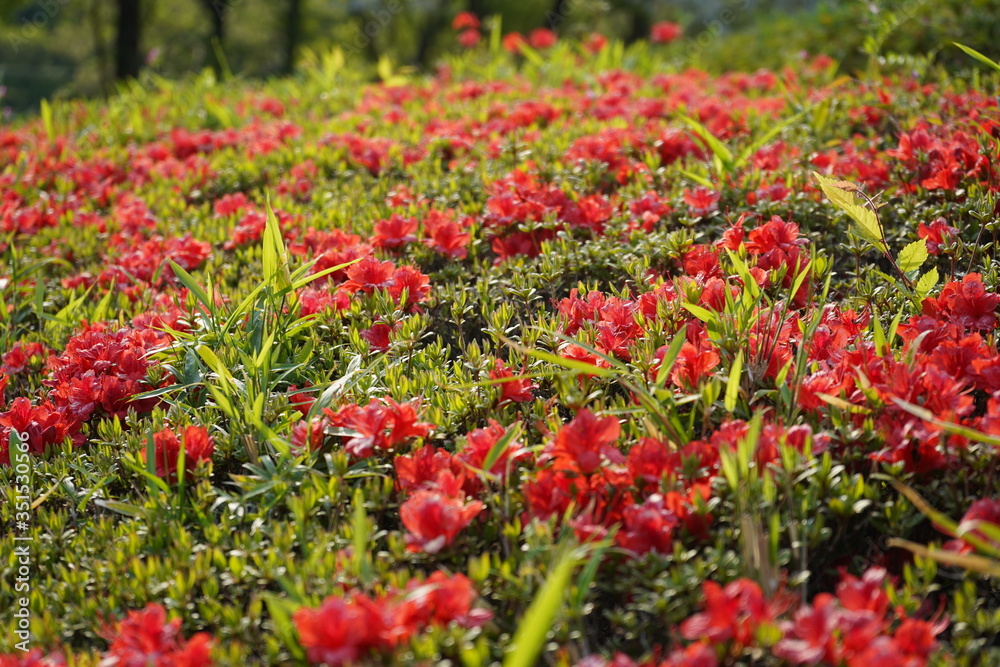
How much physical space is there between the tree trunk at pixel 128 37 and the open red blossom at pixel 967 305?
418 inches

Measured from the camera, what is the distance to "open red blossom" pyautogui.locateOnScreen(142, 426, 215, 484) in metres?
2.09

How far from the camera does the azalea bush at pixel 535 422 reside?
1.55 metres

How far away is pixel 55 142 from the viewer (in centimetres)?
566

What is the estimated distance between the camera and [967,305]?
2242mm

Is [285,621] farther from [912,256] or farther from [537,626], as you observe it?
[912,256]

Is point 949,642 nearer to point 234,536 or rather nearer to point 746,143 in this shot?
point 234,536

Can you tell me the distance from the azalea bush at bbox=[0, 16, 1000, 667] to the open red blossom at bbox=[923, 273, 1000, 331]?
1 cm

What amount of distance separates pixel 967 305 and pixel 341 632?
6.05 ft

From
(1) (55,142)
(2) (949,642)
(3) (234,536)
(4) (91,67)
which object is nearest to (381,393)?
(3) (234,536)

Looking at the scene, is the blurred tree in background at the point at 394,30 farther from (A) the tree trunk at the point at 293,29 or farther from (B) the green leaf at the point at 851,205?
(B) the green leaf at the point at 851,205

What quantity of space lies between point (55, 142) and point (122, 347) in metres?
3.86

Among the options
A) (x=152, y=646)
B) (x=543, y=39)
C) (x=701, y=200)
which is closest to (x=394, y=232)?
(x=701, y=200)

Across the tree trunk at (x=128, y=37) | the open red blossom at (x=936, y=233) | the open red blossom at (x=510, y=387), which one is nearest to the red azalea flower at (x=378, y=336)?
the open red blossom at (x=510, y=387)

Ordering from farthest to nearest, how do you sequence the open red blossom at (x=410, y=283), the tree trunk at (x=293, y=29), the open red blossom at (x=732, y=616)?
the tree trunk at (x=293, y=29)
the open red blossom at (x=410, y=283)
the open red blossom at (x=732, y=616)
